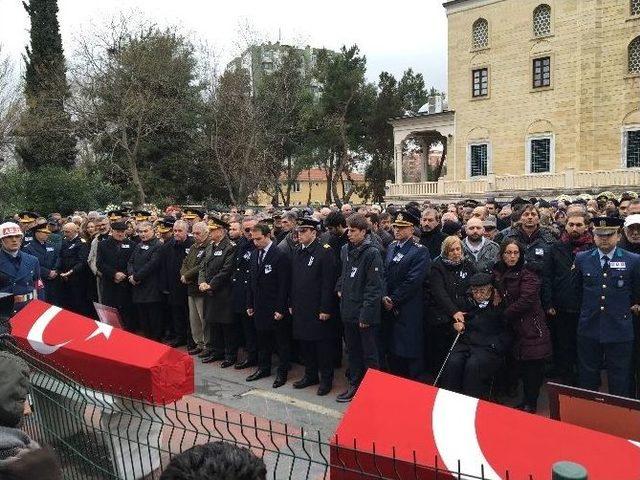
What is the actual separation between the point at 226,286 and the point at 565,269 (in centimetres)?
422

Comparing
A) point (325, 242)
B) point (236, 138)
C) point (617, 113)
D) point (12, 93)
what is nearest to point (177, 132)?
point (236, 138)

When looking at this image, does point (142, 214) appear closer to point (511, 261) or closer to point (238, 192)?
point (511, 261)

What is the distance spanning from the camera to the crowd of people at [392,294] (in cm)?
563

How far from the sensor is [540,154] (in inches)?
1331

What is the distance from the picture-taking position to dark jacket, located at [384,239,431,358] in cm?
633

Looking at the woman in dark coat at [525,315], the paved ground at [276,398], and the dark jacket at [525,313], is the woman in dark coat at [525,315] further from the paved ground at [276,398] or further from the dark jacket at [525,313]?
the paved ground at [276,398]

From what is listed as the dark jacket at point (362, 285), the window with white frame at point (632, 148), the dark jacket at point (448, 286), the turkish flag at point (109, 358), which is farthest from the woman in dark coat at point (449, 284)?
the window with white frame at point (632, 148)

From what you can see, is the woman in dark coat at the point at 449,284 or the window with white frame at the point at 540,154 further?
the window with white frame at the point at 540,154

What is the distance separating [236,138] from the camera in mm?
30984

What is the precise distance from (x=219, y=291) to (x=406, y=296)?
8.92 feet

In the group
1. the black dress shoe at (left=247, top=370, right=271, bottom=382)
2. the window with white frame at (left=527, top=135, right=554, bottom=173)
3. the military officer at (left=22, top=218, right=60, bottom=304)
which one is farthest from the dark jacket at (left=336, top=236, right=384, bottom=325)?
the window with white frame at (left=527, top=135, right=554, bottom=173)

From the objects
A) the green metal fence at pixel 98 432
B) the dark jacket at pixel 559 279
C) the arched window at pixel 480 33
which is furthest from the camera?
the arched window at pixel 480 33

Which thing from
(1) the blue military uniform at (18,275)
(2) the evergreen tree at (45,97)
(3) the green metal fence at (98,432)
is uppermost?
(2) the evergreen tree at (45,97)

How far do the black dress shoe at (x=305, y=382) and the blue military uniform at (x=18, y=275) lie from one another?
327cm
